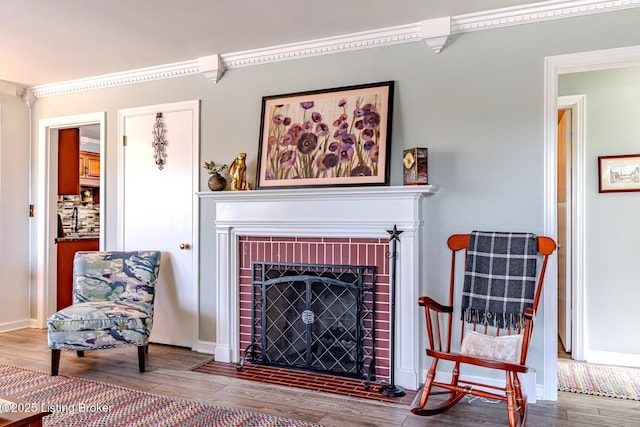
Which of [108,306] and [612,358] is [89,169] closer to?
[108,306]

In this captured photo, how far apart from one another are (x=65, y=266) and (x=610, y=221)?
196 inches

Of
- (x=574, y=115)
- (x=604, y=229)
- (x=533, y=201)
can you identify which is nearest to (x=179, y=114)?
(x=533, y=201)

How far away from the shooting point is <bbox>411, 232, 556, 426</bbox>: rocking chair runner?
2.41 metres

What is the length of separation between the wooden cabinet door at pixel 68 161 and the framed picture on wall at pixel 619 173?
16.0ft

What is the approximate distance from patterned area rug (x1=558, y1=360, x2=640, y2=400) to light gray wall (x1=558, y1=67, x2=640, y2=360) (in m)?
0.20

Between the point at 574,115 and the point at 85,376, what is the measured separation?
4031 millimetres

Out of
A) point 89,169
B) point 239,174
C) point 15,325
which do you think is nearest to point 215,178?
point 239,174

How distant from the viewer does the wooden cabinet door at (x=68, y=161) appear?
4598 mm

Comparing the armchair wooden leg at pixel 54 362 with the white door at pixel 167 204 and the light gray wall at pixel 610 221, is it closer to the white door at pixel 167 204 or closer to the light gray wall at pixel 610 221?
the white door at pixel 167 204

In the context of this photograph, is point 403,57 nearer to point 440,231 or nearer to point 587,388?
point 440,231

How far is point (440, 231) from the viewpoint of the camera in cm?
291

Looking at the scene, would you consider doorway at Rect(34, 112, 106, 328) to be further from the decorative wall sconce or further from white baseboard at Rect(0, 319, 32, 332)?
the decorative wall sconce

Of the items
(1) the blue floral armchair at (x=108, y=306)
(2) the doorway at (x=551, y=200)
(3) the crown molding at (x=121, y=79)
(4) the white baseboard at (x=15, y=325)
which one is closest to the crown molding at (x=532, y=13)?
(2) the doorway at (x=551, y=200)

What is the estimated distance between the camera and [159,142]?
3.81 meters
